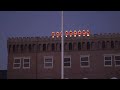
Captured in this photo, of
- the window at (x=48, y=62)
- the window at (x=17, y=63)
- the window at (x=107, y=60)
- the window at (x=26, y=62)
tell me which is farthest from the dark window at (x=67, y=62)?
the window at (x=17, y=63)

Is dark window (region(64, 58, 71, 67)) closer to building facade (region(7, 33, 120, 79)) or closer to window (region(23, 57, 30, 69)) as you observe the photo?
building facade (region(7, 33, 120, 79))

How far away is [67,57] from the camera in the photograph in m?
24.8

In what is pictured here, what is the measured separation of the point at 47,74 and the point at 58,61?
A: 154 cm

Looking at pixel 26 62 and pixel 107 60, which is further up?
pixel 107 60

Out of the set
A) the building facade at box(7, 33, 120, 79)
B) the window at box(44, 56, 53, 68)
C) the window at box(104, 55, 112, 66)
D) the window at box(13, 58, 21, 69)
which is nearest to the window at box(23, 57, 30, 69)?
the building facade at box(7, 33, 120, 79)

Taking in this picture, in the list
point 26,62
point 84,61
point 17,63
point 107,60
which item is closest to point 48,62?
point 26,62

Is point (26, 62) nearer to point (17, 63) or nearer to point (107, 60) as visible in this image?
point (17, 63)

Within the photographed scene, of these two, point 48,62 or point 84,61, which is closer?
point 84,61

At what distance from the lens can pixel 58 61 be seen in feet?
82.1

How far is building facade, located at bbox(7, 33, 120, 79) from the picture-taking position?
24.3 meters
